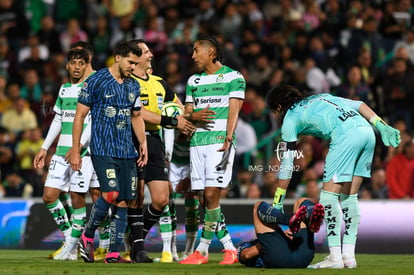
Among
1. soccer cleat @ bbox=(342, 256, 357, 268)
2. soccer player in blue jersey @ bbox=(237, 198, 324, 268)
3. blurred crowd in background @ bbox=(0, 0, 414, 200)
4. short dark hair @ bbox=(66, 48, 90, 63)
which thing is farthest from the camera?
blurred crowd in background @ bbox=(0, 0, 414, 200)

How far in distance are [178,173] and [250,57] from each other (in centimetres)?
849

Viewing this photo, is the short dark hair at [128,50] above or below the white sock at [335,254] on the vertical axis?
above

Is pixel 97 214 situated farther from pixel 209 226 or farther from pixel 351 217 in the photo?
pixel 351 217

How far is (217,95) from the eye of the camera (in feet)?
41.5

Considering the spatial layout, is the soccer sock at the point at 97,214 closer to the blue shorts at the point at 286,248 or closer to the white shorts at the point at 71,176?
the white shorts at the point at 71,176

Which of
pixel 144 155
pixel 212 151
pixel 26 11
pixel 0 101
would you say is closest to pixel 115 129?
pixel 144 155

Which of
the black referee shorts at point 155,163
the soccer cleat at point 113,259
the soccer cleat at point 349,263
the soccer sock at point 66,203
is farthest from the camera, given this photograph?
the soccer sock at point 66,203

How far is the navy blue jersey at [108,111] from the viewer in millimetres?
11953

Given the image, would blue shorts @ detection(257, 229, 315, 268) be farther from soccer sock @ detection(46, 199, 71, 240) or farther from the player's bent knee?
soccer sock @ detection(46, 199, 71, 240)

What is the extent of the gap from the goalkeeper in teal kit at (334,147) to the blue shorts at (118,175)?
Result: 1.74 meters

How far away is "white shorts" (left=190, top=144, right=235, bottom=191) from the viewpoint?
1254cm

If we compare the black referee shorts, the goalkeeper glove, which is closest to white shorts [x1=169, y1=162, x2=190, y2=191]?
the black referee shorts

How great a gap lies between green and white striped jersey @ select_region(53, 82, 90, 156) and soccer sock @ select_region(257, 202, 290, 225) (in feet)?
10.3

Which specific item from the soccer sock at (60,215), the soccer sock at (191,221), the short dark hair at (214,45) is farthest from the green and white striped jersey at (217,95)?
the soccer sock at (60,215)
